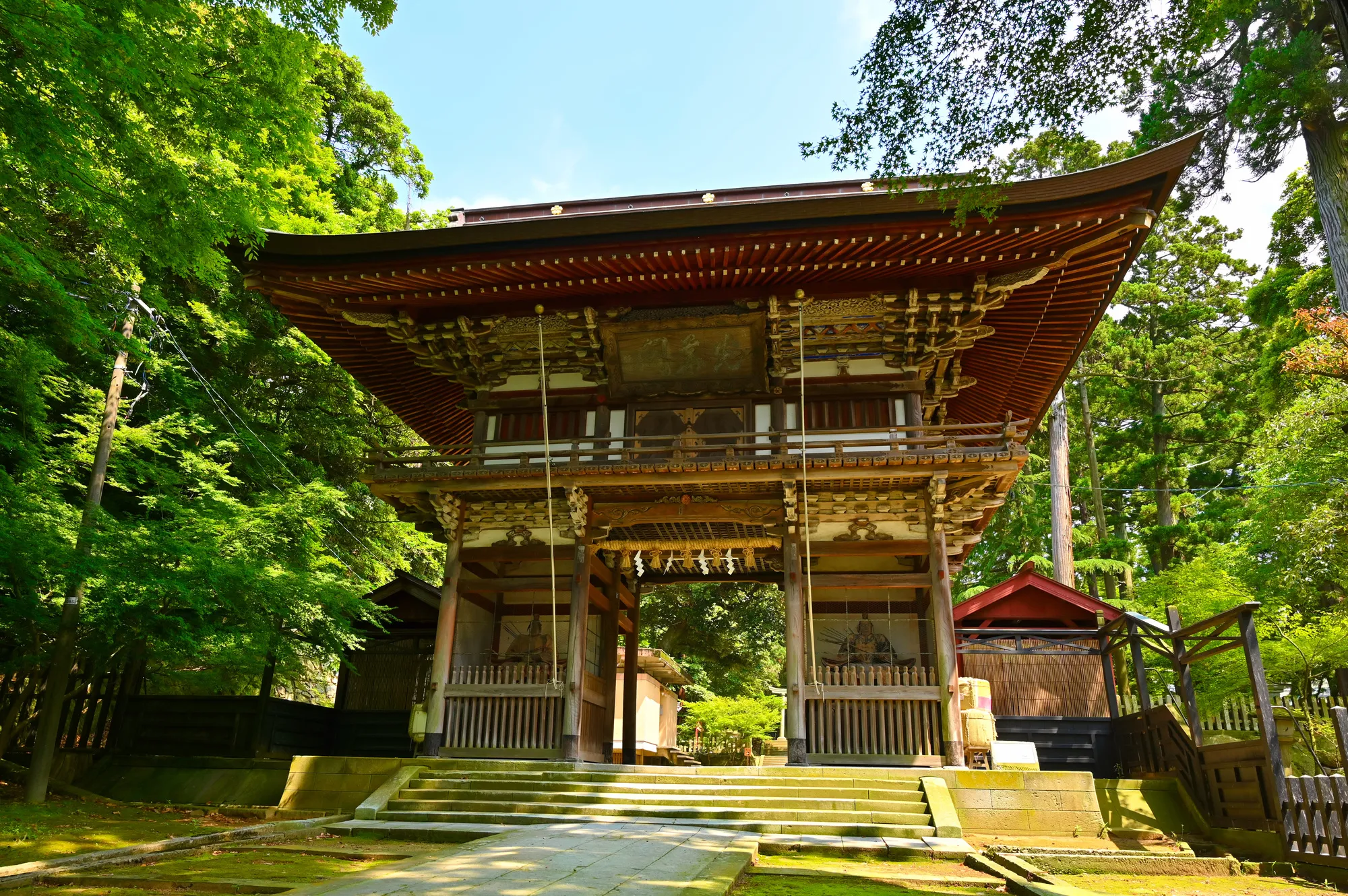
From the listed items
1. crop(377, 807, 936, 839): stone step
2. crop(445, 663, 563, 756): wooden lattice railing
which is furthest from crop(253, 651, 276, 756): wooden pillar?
crop(377, 807, 936, 839): stone step

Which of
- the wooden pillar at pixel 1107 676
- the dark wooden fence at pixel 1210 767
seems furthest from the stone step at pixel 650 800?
the wooden pillar at pixel 1107 676

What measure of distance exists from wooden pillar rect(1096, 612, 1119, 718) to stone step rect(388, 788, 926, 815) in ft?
21.4

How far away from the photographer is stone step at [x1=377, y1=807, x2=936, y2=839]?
7.47 meters

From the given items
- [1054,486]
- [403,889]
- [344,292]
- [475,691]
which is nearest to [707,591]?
[1054,486]

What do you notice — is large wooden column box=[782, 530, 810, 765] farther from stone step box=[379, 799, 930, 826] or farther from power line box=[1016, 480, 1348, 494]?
power line box=[1016, 480, 1348, 494]

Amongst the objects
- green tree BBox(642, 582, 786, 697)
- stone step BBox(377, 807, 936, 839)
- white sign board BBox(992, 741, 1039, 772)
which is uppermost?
green tree BBox(642, 582, 786, 697)

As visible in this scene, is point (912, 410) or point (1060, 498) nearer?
point (912, 410)

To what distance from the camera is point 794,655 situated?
998 centimetres

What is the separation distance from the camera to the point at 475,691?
10.6m

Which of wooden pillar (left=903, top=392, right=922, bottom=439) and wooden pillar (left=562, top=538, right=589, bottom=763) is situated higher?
wooden pillar (left=903, top=392, right=922, bottom=439)

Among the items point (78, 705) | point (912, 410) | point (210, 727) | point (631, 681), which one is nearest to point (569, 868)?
point (912, 410)

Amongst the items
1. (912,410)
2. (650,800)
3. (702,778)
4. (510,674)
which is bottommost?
(650,800)

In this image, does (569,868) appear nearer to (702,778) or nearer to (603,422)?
(702,778)

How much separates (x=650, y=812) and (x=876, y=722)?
10.6 ft
